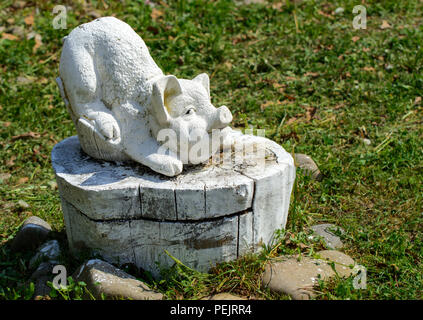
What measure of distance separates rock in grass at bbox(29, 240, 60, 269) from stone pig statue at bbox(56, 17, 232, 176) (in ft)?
3.19

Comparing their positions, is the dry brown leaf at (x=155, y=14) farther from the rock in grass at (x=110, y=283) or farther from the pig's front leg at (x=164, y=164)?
the rock in grass at (x=110, y=283)

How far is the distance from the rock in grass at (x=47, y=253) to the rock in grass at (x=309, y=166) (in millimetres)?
2412

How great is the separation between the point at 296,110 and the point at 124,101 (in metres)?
3.07

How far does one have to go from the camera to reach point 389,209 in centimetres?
454

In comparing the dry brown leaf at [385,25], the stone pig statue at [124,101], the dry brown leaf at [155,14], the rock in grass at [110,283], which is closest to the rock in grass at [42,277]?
the rock in grass at [110,283]

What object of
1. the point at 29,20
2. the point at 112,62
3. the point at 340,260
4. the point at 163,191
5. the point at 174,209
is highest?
the point at 112,62

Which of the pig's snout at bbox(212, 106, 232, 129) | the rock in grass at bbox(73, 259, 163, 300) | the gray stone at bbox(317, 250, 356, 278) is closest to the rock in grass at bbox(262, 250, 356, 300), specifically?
the gray stone at bbox(317, 250, 356, 278)

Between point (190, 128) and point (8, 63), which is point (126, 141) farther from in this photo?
point (8, 63)

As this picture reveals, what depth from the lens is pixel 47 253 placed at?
155 inches

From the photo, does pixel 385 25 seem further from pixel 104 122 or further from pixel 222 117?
pixel 104 122

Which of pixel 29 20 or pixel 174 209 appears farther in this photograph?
pixel 29 20

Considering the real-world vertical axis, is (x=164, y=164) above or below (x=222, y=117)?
below

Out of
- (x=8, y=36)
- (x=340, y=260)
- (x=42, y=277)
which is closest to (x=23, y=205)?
(x=42, y=277)

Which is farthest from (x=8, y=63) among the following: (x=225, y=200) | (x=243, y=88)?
(x=225, y=200)
